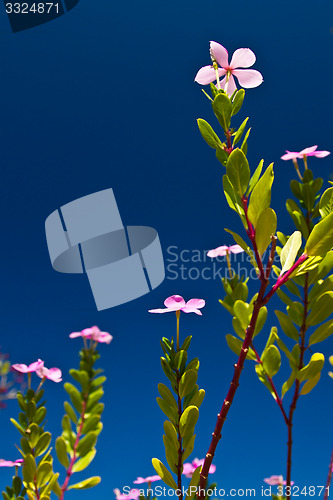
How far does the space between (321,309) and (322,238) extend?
13.1 inches

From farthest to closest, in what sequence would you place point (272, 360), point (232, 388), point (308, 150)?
point (308, 150), point (272, 360), point (232, 388)

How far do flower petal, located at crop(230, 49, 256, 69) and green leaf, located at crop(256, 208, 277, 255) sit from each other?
15.5 inches

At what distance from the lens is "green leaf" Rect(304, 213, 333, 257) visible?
66 centimetres

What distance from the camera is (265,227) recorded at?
70cm

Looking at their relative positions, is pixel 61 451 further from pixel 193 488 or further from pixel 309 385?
pixel 309 385

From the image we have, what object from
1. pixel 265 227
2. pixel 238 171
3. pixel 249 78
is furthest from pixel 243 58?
pixel 265 227

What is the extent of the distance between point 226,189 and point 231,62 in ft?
1.12

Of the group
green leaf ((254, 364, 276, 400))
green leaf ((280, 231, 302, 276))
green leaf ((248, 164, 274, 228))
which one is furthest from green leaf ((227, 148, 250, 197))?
green leaf ((254, 364, 276, 400))

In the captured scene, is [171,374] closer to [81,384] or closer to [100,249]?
[81,384]

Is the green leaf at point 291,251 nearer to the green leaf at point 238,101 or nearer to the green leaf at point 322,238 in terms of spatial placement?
the green leaf at point 322,238

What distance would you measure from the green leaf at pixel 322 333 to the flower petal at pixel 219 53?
651 mm

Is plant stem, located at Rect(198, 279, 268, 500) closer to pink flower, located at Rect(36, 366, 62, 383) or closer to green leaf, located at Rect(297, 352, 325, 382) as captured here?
green leaf, located at Rect(297, 352, 325, 382)

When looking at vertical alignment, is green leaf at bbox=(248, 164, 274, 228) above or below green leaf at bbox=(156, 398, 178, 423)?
above

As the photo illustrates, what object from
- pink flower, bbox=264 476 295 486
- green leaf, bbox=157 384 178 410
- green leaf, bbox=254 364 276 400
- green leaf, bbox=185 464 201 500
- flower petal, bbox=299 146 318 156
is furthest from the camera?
pink flower, bbox=264 476 295 486
